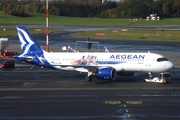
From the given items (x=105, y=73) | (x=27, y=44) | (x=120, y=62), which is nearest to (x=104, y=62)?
(x=120, y=62)

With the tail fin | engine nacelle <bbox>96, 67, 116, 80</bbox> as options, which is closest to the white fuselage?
engine nacelle <bbox>96, 67, 116, 80</bbox>

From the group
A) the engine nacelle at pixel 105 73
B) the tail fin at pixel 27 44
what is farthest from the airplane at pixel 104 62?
the tail fin at pixel 27 44

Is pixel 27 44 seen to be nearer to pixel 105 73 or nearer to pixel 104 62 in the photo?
pixel 104 62

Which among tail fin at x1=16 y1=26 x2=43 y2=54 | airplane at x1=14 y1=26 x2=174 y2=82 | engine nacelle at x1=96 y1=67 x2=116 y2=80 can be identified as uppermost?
tail fin at x1=16 y1=26 x2=43 y2=54

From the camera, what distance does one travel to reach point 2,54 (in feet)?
244

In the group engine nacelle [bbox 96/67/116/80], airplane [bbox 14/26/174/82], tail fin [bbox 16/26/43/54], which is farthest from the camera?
tail fin [bbox 16/26/43/54]

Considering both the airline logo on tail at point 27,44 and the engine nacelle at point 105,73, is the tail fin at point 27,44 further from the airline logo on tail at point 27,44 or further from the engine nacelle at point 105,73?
the engine nacelle at point 105,73

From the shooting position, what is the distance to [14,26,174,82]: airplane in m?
47.8

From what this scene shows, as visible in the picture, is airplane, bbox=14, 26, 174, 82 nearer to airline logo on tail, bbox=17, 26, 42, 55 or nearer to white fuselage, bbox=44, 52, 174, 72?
white fuselage, bbox=44, 52, 174, 72

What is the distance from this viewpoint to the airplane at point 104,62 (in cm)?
4784

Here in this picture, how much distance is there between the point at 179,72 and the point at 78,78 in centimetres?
1339

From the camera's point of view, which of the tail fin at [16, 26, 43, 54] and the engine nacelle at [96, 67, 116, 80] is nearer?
the engine nacelle at [96, 67, 116, 80]

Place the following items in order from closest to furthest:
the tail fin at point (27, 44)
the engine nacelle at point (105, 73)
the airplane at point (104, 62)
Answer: the engine nacelle at point (105, 73) → the airplane at point (104, 62) → the tail fin at point (27, 44)
